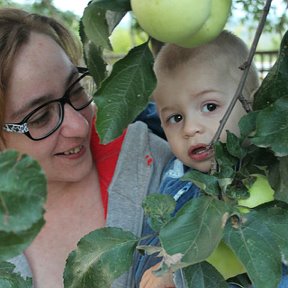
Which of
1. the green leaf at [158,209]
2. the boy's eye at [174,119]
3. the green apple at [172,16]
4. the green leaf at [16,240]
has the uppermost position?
the green apple at [172,16]

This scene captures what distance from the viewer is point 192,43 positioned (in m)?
0.68

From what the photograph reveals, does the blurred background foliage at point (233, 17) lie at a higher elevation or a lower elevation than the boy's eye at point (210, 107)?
lower

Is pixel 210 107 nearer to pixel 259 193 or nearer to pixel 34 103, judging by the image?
pixel 259 193

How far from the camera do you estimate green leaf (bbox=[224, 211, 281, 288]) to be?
2.03ft

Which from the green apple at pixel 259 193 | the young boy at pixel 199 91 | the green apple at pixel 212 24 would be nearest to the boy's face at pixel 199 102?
the young boy at pixel 199 91

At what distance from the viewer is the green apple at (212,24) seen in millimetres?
642

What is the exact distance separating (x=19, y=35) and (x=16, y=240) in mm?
942

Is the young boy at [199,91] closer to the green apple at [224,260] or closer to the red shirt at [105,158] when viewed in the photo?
the green apple at [224,260]

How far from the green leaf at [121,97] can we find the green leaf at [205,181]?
9cm

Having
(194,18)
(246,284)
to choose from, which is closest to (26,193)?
(194,18)

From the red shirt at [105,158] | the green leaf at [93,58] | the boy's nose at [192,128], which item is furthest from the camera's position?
the red shirt at [105,158]

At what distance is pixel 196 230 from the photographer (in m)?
0.62

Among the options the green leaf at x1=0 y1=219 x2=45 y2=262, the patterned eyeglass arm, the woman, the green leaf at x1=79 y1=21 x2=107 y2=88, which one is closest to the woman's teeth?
the woman

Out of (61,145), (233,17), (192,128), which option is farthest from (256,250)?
(233,17)
